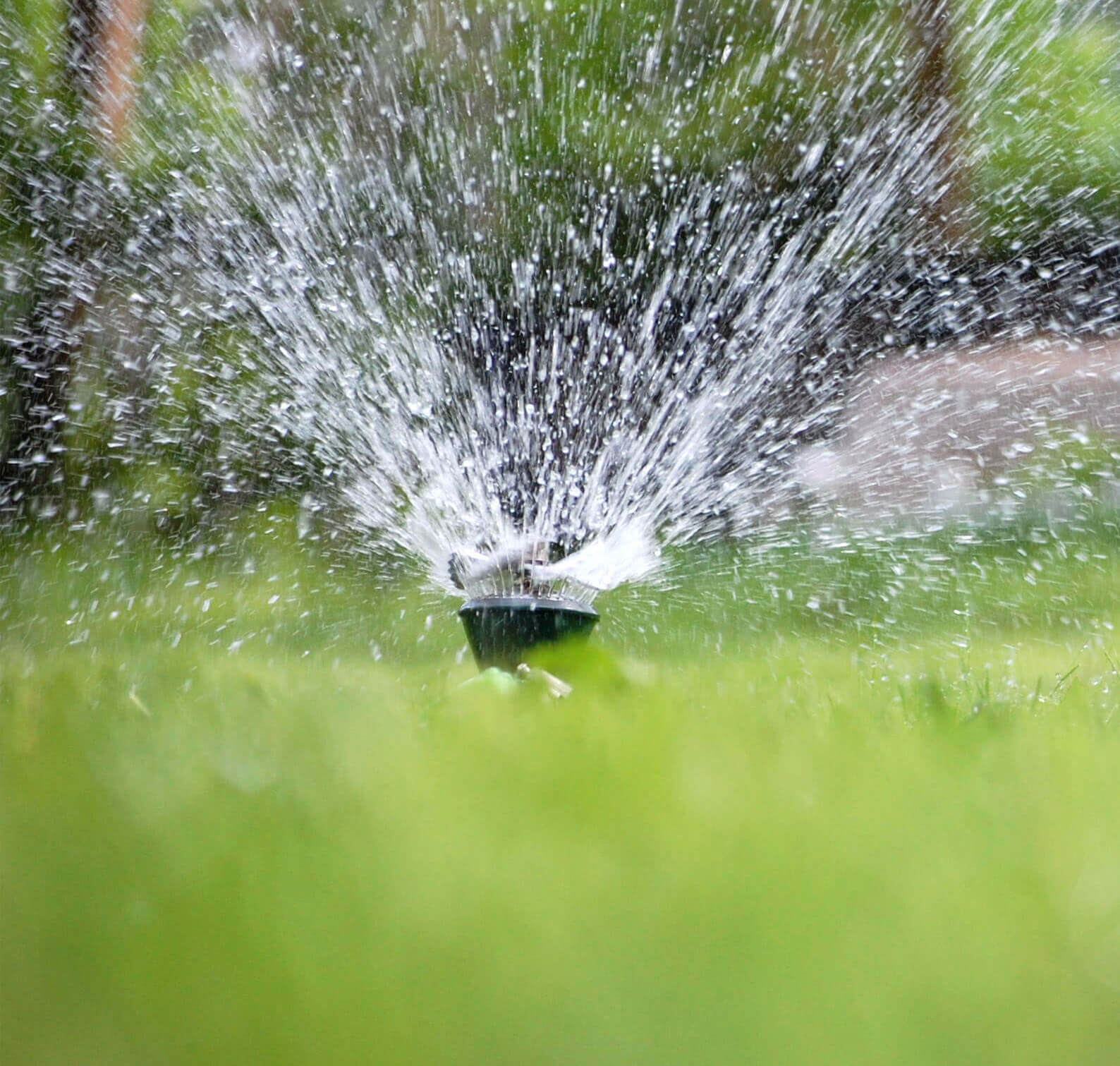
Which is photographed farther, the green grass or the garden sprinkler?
the garden sprinkler

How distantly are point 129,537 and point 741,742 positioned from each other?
2929 mm

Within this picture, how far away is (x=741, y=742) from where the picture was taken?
49 centimetres

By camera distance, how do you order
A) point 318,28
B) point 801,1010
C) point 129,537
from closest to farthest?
1. point 801,1010
2. point 318,28
3. point 129,537

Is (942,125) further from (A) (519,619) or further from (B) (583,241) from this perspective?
(A) (519,619)

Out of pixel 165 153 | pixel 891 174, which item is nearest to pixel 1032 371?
pixel 891 174

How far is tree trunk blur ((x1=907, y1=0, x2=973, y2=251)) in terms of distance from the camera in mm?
2879

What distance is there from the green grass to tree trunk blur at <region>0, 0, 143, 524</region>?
104 inches

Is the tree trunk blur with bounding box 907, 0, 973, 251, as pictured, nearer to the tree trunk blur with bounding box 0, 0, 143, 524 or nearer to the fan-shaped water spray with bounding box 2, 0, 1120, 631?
the fan-shaped water spray with bounding box 2, 0, 1120, 631

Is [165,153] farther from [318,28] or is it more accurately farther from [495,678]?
[495,678]

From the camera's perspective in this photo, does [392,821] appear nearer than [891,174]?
Yes

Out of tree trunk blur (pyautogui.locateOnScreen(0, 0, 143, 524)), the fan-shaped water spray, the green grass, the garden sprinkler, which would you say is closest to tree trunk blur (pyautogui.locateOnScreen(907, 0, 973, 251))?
the fan-shaped water spray

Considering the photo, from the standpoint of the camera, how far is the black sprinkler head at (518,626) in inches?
45.1

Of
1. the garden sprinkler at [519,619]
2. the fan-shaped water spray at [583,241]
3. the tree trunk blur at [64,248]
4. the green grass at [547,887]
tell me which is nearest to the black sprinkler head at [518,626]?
the garden sprinkler at [519,619]

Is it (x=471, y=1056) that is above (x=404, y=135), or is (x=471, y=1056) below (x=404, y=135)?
below
